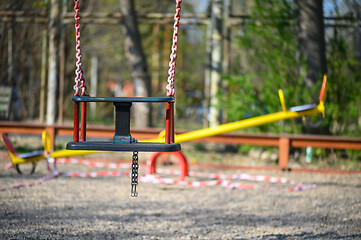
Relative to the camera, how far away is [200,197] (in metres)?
6.18

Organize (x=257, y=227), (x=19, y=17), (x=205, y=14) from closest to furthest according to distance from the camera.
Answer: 1. (x=257, y=227)
2. (x=205, y=14)
3. (x=19, y=17)

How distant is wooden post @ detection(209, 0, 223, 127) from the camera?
11.1 meters

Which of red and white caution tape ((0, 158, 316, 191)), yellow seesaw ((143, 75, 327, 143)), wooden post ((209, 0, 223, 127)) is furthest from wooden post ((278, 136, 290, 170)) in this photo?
wooden post ((209, 0, 223, 127))

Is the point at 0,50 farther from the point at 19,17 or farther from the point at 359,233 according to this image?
the point at 359,233

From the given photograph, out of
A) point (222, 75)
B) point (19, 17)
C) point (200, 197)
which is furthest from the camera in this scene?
point (19, 17)

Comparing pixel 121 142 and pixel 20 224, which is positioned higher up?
pixel 121 142

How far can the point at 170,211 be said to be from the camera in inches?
209

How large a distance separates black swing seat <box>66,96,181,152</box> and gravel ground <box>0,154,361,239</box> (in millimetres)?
1236

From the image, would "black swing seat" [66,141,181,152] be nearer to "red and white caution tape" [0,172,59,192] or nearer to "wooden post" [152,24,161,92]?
"red and white caution tape" [0,172,59,192]

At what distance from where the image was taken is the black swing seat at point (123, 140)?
3.15 meters

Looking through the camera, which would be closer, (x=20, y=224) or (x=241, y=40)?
(x=20, y=224)

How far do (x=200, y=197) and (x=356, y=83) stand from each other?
18.0 ft

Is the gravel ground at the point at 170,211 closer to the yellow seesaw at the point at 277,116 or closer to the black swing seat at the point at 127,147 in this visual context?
the yellow seesaw at the point at 277,116

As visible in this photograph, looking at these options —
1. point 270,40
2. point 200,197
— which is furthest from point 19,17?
point 200,197
